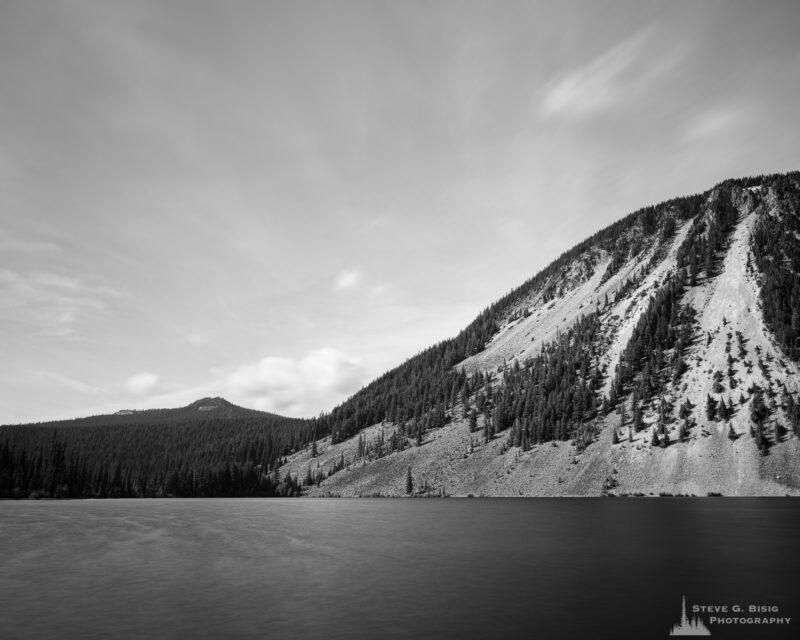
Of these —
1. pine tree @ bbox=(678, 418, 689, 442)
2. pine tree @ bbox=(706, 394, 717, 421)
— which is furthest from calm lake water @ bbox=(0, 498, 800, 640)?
pine tree @ bbox=(706, 394, 717, 421)

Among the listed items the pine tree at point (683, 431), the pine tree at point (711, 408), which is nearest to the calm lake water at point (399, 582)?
the pine tree at point (683, 431)

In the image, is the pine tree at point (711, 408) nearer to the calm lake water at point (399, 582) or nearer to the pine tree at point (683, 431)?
the pine tree at point (683, 431)

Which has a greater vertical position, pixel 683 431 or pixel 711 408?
pixel 711 408

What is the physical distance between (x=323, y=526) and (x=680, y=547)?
4959cm

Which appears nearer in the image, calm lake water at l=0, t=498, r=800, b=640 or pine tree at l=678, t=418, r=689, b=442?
calm lake water at l=0, t=498, r=800, b=640

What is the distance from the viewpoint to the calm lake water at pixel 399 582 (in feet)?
77.9

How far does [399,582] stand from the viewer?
33781 mm

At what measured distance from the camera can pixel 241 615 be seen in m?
25.9

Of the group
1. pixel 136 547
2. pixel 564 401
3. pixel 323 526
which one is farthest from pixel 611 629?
pixel 564 401

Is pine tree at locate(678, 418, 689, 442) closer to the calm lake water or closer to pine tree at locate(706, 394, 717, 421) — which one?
pine tree at locate(706, 394, 717, 421)

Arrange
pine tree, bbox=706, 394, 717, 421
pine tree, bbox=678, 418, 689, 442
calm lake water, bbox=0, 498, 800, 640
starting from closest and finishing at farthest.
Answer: calm lake water, bbox=0, 498, 800, 640
pine tree, bbox=706, 394, 717, 421
pine tree, bbox=678, 418, 689, 442

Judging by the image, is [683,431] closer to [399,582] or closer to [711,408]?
[711,408]

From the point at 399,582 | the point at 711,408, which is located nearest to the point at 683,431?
the point at 711,408

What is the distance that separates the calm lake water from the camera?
23.7 m
